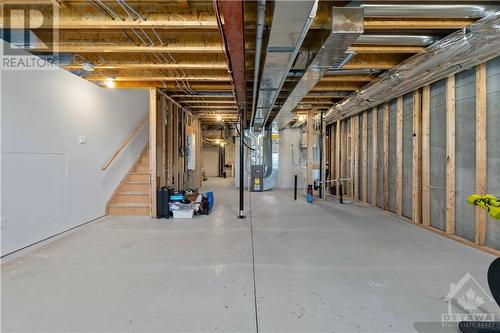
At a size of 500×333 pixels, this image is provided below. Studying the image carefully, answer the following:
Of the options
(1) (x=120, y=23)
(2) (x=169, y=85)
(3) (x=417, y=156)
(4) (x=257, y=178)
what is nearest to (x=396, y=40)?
(3) (x=417, y=156)

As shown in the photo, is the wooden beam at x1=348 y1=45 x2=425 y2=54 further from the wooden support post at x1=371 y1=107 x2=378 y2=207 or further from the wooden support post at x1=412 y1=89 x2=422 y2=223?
the wooden support post at x1=371 y1=107 x2=378 y2=207

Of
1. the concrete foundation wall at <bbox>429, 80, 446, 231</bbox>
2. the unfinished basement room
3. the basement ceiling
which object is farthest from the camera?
the concrete foundation wall at <bbox>429, 80, 446, 231</bbox>

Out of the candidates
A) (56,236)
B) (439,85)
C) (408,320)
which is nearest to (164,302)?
(408,320)

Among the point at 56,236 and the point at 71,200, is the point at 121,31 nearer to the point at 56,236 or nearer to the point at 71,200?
the point at 71,200

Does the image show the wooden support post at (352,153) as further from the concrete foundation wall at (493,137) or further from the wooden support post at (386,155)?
the concrete foundation wall at (493,137)

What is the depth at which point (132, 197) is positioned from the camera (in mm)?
4629

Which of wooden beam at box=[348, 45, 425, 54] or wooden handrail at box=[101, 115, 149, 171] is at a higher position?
wooden beam at box=[348, 45, 425, 54]

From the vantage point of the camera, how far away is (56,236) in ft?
10.5

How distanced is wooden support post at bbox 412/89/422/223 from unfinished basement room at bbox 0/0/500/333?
0.09ft

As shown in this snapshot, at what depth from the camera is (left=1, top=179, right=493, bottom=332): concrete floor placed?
1584 mm

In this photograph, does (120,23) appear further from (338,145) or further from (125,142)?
(338,145)

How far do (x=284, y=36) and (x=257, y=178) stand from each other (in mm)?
5784

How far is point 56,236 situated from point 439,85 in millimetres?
5668

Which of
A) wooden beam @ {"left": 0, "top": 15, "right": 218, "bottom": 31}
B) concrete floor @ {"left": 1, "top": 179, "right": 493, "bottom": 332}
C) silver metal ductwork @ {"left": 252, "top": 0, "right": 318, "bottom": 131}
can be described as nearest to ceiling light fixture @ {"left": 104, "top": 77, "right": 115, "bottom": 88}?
wooden beam @ {"left": 0, "top": 15, "right": 218, "bottom": 31}
